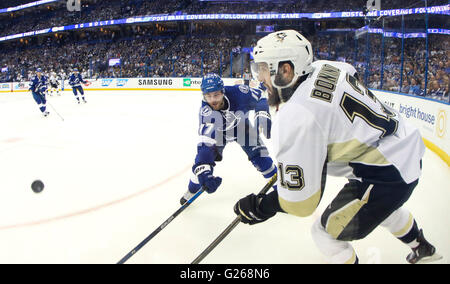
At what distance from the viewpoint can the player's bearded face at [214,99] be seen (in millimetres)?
2438

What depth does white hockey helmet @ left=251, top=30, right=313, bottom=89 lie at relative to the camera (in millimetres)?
1231

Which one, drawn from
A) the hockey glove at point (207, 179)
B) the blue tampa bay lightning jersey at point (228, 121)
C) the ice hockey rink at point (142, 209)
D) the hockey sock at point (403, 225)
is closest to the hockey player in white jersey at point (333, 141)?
the hockey sock at point (403, 225)

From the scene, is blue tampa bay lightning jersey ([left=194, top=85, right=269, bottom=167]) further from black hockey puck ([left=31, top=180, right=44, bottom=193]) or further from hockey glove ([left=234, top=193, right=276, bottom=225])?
black hockey puck ([left=31, top=180, right=44, bottom=193])

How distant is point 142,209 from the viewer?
2852mm

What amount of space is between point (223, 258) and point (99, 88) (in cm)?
1591

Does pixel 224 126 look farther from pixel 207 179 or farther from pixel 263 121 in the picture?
pixel 207 179

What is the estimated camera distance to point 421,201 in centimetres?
288

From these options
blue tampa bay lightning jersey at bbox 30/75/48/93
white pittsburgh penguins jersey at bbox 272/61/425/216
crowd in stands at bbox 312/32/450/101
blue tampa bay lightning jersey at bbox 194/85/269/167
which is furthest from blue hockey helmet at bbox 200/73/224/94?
blue tampa bay lightning jersey at bbox 30/75/48/93

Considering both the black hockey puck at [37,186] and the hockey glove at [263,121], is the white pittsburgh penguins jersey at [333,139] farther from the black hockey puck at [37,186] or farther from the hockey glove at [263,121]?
the black hockey puck at [37,186]

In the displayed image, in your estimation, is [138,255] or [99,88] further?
[99,88]

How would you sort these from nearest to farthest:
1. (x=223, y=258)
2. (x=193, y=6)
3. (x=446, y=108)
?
(x=223, y=258) → (x=446, y=108) → (x=193, y=6)
